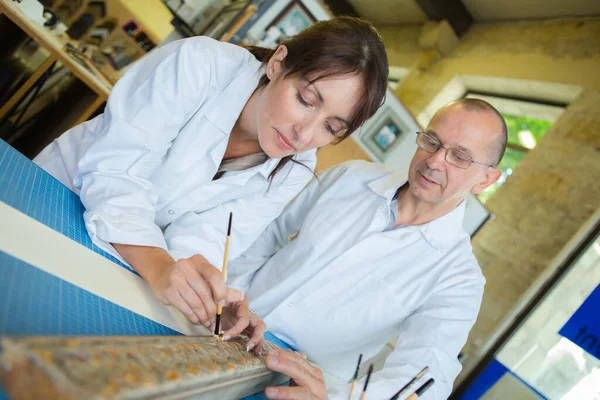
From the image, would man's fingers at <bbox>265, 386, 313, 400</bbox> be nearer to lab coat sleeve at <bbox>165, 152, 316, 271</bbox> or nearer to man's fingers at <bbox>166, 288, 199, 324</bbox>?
man's fingers at <bbox>166, 288, 199, 324</bbox>

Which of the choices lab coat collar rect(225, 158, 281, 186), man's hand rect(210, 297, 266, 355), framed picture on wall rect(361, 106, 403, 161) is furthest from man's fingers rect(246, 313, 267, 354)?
framed picture on wall rect(361, 106, 403, 161)

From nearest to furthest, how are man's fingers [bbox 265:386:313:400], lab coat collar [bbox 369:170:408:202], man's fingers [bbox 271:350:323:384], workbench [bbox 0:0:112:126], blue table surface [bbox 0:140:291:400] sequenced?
blue table surface [bbox 0:140:291:400], man's fingers [bbox 265:386:313:400], man's fingers [bbox 271:350:323:384], lab coat collar [bbox 369:170:408:202], workbench [bbox 0:0:112:126]

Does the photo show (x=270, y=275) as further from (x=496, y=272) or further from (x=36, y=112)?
(x=496, y=272)

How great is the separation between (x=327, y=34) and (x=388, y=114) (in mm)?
1879

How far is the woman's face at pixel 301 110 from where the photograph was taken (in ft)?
3.66

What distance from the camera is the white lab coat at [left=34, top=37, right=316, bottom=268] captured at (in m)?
1.00

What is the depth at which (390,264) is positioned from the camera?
160 cm

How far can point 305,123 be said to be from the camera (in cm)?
114

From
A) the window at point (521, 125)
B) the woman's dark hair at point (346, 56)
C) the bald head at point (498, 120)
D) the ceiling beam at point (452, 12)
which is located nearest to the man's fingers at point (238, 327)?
the woman's dark hair at point (346, 56)

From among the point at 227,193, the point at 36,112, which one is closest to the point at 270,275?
the point at 227,193

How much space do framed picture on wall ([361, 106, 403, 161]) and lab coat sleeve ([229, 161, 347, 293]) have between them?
1.11 meters

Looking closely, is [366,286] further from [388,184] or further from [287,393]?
[287,393]

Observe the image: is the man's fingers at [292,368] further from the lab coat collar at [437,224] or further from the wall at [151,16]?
the wall at [151,16]

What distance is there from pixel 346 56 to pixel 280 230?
870 millimetres
